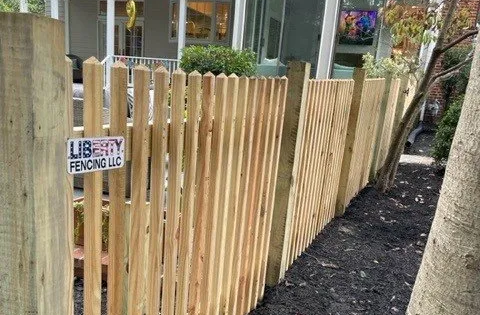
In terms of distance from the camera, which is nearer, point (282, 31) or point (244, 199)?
point (244, 199)

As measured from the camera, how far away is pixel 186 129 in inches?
68.1

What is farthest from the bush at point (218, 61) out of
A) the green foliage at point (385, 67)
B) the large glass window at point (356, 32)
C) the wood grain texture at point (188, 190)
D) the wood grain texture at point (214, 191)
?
the wood grain texture at point (188, 190)

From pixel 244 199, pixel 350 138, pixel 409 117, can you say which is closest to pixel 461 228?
pixel 244 199

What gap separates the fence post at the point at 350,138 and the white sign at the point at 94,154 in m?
3.41

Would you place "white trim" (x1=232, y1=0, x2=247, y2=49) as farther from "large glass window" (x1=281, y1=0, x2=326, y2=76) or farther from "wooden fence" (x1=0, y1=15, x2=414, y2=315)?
"wooden fence" (x1=0, y1=15, x2=414, y2=315)

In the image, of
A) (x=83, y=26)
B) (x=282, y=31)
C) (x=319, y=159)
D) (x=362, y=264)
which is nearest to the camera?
(x=362, y=264)

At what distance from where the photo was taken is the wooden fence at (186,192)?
1.45 m

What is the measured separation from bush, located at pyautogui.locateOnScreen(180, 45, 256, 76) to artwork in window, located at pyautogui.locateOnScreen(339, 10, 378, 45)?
294 cm

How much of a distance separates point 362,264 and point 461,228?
2497 mm

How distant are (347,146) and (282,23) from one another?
6.94 meters

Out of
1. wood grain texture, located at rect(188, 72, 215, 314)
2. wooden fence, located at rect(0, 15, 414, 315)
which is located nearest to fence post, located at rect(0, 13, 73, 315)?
wooden fence, located at rect(0, 15, 414, 315)

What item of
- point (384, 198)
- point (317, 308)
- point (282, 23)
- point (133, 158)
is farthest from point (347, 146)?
point (282, 23)

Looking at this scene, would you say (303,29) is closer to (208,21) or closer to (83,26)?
(208,21)

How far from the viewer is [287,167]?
2836mm
